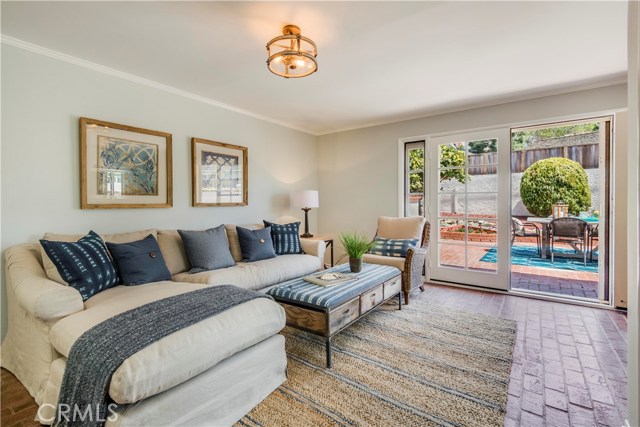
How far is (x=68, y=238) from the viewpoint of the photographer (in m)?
2.34

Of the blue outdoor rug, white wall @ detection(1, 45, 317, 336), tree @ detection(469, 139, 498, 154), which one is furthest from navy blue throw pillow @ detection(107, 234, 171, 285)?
the blue outdoor rug

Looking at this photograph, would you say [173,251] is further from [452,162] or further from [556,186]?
[556,186]

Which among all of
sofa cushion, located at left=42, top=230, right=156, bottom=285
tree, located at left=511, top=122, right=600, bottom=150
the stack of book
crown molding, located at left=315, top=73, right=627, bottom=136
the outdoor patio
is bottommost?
the outdoor patio

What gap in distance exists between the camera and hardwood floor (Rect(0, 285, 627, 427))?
162 centimetres

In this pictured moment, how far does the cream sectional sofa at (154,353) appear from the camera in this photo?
1.30 metres

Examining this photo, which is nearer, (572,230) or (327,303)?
(327,303)

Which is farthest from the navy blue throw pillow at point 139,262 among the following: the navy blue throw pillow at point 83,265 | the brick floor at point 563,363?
the brick floor at point 563,363

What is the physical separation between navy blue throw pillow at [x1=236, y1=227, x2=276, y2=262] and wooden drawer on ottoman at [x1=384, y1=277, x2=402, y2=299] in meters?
1.34

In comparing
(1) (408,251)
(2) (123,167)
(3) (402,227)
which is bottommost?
(1) (408,251)

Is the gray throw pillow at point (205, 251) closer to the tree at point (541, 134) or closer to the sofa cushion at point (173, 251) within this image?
the sofa cushion at point (173, 251)

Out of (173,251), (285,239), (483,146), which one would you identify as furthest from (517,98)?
(173,251)

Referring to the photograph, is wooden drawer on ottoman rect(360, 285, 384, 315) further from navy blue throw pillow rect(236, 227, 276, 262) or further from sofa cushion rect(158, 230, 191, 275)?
sofa cushion rect(158, 230, 191, 275)

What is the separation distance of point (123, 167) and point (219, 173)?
1.06 metres

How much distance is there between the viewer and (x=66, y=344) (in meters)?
1.53
